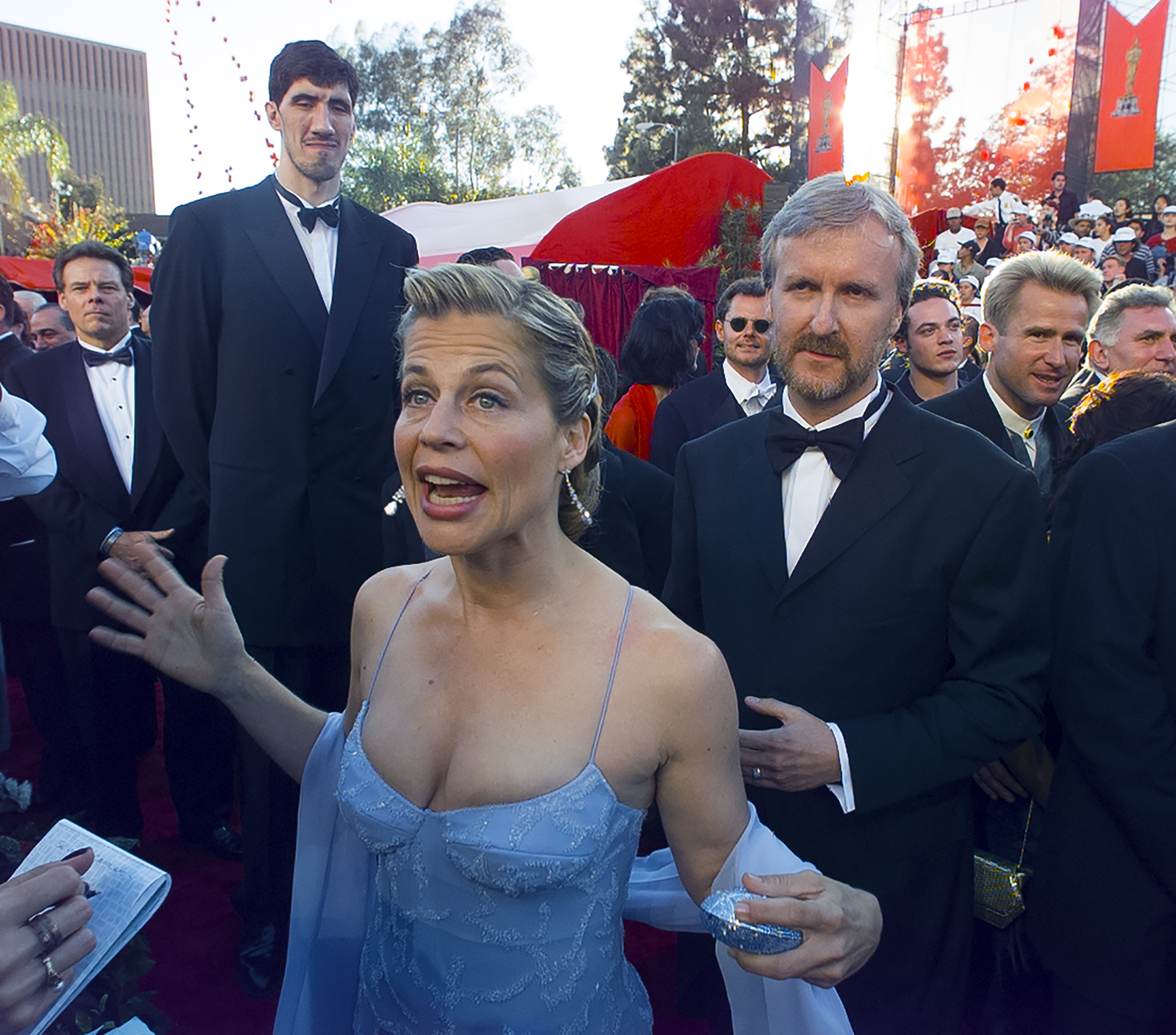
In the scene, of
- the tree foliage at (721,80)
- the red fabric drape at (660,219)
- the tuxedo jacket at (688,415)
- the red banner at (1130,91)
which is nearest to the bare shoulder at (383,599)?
the tuxedo jacket at (688,415)

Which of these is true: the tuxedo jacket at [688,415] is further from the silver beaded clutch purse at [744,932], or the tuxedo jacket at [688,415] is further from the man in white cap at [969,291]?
the man in white cap at [969,291]

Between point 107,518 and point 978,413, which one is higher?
point 978,413

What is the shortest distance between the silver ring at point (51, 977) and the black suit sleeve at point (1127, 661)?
6.12 ft

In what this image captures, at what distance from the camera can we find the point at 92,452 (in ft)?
11.6

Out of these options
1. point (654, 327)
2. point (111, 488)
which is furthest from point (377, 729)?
point (654, 327)

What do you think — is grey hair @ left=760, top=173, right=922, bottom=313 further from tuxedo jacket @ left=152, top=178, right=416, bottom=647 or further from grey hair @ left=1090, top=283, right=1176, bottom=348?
grey hair @ left=1090, top=283, right=1176, bottom=348

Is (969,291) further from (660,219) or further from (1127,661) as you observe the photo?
(1127,661)

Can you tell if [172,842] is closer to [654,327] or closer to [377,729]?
[377,729]

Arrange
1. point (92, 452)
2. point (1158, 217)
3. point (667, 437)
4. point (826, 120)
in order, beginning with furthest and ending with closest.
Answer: point (826, 120), point (1158, 217), point (667, 437), point (92, 452)

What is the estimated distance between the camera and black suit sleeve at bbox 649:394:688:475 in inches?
160

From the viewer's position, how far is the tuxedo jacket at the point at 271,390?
2697mm

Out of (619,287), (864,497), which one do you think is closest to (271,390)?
(864,497)

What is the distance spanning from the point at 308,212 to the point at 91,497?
1560mm

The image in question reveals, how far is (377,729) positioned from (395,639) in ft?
0.59
